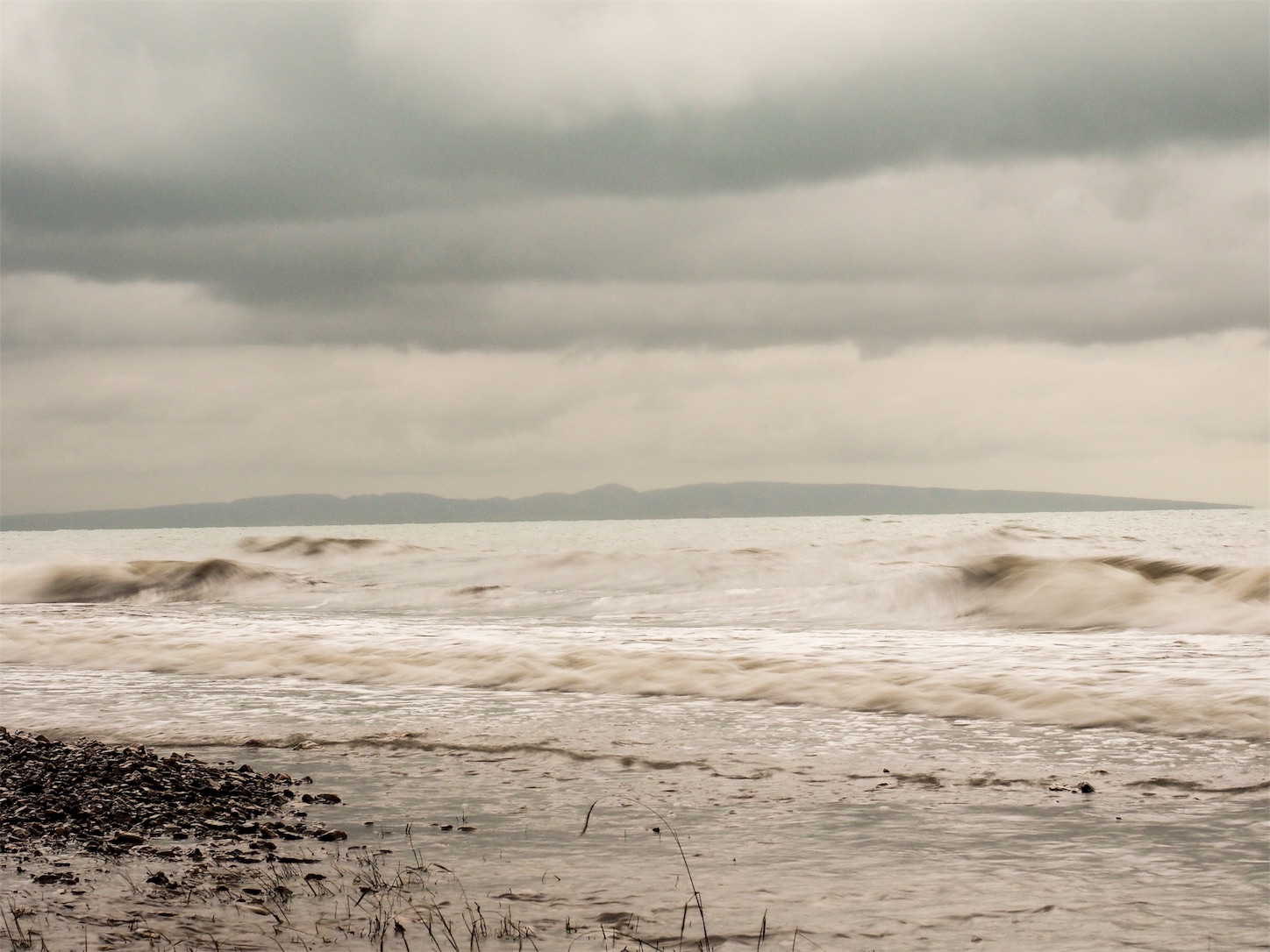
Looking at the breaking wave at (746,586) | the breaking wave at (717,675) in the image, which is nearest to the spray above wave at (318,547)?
the breaking wave at (746,586)

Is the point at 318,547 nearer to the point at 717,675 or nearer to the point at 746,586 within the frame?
the point at 746,586

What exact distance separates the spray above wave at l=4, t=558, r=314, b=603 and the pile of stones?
33965mm

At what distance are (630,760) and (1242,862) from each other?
4.84 m

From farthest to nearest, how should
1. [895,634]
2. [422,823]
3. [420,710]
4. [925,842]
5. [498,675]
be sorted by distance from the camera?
[895,634] → [498,675] → [420,710] → [422,823] → [925,842]

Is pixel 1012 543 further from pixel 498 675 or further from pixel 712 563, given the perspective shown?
pixel 498 675

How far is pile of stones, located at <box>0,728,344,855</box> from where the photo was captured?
679cm

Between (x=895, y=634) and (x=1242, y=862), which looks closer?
(x=1242, y=862)

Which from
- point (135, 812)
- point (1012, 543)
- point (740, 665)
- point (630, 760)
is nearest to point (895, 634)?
point (740, 665)

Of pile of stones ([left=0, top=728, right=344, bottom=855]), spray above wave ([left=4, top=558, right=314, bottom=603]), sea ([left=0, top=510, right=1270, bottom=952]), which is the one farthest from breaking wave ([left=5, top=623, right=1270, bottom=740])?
spray above wave ([left=4, top=558, right=314, bottom=603])

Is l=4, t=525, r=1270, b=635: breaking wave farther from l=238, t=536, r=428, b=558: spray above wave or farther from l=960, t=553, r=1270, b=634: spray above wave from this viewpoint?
l=238, t=536, r=428, b=558: spray above wave

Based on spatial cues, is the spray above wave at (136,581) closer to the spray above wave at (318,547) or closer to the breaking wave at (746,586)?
the breaking wave at (746,586)

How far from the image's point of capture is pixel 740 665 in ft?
52.0

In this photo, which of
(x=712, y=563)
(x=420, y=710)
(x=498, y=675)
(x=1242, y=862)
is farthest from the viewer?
(x=712, y=563)

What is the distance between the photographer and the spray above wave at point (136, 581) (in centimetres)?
4119
